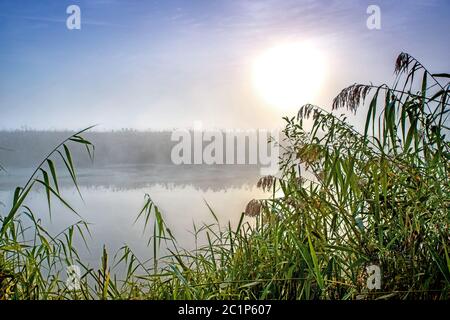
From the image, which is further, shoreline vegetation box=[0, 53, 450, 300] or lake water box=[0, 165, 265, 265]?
lake water box=[0, 165, 265, 265]

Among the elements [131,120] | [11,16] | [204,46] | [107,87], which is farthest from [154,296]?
[11,16]

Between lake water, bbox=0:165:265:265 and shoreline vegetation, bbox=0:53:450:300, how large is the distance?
67 millimetres

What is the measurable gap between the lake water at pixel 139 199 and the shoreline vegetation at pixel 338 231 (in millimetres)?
67

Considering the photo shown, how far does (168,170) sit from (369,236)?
2.00ft

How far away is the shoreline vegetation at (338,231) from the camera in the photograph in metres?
1.12

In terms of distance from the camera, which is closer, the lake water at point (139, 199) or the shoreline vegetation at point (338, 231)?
the shoreline vegetation at point (338, 231)

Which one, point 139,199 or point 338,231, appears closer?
point 338,231

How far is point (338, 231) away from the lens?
1266 millimetres

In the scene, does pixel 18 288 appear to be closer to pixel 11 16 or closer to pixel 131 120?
pixel 131 120

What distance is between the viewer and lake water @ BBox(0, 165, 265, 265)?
1395 millimetres

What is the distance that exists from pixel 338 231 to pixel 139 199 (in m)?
0.59

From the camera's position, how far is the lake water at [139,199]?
1.39m

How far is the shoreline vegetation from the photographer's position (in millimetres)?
1118

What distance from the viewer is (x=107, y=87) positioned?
1374 millimetres
